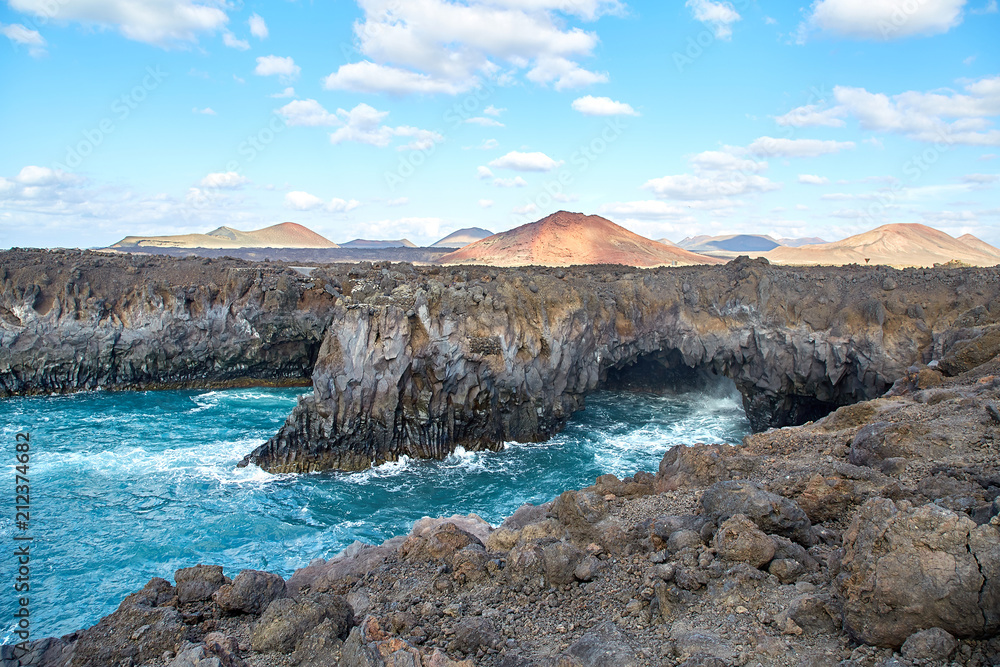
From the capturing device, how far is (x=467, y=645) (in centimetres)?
645

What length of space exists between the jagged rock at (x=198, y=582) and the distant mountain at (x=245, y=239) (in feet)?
484

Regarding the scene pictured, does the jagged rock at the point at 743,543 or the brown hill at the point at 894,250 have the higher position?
the brown hill at the point at 894,250

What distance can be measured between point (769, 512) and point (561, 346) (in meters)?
21.9

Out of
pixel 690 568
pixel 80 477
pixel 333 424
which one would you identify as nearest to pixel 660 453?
pixel 333 424

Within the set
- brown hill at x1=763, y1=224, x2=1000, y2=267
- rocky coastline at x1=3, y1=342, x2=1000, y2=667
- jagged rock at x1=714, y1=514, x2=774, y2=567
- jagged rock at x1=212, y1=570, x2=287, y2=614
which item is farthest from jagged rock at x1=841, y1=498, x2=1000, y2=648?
brown hill at x1=763, y1=224, x2=1000, y2=267

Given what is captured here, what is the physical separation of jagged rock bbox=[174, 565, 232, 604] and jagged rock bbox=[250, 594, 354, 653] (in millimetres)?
1400

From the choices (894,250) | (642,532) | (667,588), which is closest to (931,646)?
(667,588)

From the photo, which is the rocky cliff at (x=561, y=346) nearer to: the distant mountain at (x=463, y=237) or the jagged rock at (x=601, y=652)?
the jagged rock at (x=601, y=652)

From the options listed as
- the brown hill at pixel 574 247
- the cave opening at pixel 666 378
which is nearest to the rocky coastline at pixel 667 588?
the cave opening at pixel 666 378

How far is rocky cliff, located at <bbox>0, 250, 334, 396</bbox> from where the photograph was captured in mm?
39438

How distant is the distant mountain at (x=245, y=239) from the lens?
14275 cm

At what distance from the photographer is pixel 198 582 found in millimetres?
7906

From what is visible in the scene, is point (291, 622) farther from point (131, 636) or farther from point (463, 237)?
point (463, 237)

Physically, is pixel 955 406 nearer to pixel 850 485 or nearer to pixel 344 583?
pixel 850 485
